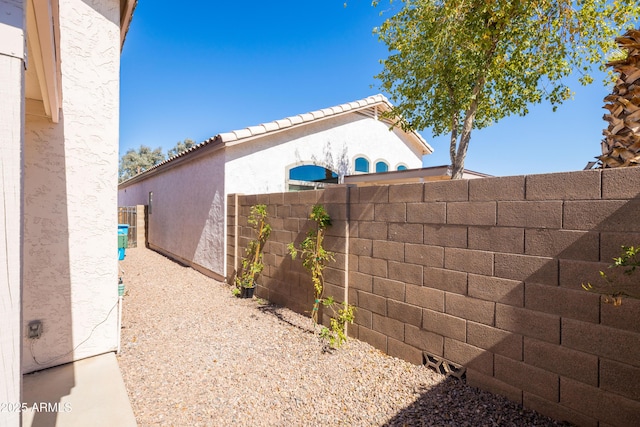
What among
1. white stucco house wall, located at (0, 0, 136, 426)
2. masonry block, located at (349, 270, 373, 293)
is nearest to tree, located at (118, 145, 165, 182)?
white stucco house wall, located at (0, 0, 136, 426)

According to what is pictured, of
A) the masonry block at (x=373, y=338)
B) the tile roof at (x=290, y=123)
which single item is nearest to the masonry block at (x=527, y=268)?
the masonry block at (x=373, y=338)

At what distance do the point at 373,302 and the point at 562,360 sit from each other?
2191mm

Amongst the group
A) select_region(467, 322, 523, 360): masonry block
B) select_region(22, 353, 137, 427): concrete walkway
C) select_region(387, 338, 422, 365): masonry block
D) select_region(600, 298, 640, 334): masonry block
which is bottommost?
select_region(22, 353, 137, 427): concrete walkway

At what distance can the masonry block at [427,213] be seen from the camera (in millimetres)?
3688

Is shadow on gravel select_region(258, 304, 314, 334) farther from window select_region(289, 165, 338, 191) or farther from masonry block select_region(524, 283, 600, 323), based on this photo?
window select_region(289, 165, 338, 191)

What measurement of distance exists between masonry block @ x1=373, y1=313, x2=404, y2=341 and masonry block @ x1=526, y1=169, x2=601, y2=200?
2.21m

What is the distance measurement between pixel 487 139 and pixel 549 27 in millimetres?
4043

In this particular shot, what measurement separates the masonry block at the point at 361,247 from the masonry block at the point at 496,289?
1473 mm

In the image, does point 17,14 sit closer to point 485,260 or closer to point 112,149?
point 112,149

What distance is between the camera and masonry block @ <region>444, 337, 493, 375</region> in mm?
3273

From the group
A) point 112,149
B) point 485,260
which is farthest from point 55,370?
point 485,260

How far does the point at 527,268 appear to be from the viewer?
Result: 3.01m

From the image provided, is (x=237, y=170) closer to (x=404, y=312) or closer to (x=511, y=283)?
(x=404, y=312)

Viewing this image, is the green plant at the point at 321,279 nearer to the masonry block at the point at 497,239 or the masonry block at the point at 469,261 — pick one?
the masonry block at the point at 469,261
